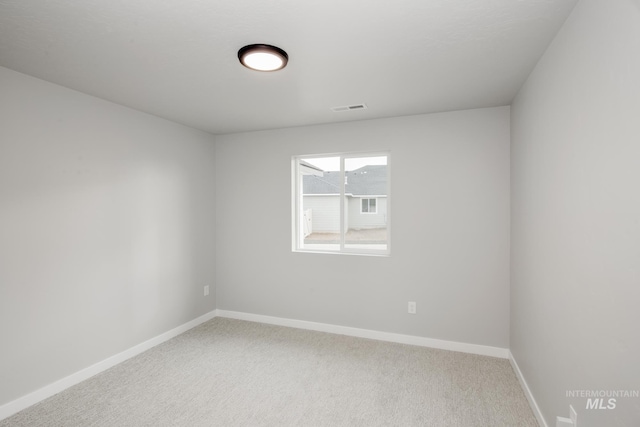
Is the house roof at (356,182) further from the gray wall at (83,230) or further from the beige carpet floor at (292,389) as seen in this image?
the beige carpet floor at (292,389)

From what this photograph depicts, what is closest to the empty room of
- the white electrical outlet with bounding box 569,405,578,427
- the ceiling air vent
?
the white electrical outlet with bounding box 569,405,578,427

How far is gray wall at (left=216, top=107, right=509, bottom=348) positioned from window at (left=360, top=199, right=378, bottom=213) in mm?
282

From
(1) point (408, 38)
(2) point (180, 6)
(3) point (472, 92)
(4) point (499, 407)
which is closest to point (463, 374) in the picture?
(4) point (499, 407)

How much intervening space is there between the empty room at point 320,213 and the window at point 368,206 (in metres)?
0.04

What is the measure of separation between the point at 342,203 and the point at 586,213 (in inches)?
102

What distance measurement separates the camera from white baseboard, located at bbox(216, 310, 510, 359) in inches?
128

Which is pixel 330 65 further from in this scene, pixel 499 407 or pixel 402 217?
pixel 499 407

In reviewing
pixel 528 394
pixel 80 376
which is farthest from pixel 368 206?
pixel 80 376

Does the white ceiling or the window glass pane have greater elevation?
the white ceiling

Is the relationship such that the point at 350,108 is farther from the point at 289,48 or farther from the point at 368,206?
the point at 289,48

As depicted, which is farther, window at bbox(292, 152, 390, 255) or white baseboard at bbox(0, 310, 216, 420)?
window at bbox(292, 152, 390, 255)

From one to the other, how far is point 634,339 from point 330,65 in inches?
84.9

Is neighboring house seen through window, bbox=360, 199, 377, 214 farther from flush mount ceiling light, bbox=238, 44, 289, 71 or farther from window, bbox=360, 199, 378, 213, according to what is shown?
flush mount ceiling light, bbox=238, 44, 289, 71

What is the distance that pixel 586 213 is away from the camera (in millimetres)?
1505
